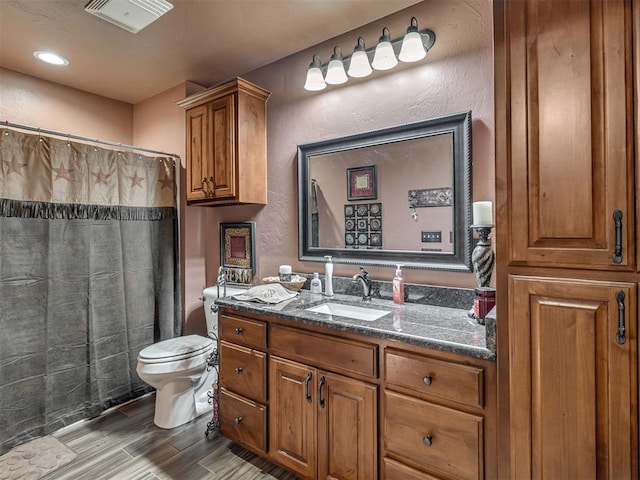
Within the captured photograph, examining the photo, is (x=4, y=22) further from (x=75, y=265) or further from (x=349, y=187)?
(x=349, y=187)

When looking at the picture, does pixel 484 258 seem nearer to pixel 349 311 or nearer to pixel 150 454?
pixel 349 311

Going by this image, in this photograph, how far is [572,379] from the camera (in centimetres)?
100

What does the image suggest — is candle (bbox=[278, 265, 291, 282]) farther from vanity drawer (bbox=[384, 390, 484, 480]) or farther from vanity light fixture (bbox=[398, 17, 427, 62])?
vanity light fixture (bbox=[398, 17, 427, 62])

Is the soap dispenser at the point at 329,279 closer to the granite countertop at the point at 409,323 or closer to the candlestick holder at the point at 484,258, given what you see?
the granite countertop at the point at 409,323

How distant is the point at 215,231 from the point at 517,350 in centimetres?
242

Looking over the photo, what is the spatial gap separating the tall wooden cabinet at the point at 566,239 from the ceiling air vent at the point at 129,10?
5.55 ft

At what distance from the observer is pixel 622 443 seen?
3.07 ft

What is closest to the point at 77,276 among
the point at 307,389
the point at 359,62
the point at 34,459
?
the point at 34,459

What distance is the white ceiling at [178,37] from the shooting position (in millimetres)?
1884

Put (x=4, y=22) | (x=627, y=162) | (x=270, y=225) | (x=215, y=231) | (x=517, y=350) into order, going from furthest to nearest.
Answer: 1. (x=215, y=231)
2. (x=270, y=225)
3. (x=4, y=22)
4. (x=517, y=350)
5. (x=627, y=162)

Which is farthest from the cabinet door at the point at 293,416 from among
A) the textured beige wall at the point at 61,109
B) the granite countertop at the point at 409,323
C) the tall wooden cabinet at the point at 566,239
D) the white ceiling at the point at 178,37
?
the textured beige wall at the point at 61,109

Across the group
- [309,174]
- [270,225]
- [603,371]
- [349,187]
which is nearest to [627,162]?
[603,371]

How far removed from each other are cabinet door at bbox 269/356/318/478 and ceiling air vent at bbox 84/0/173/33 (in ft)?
6.40

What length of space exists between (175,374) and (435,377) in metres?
1.65
